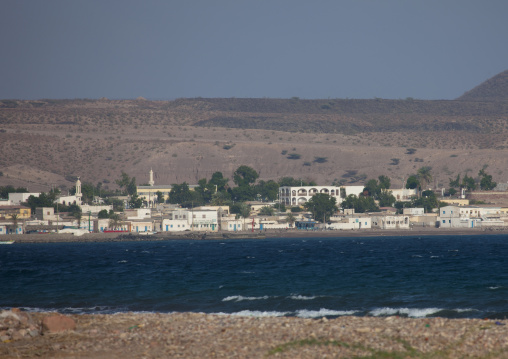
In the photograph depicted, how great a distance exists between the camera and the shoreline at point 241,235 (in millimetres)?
134375

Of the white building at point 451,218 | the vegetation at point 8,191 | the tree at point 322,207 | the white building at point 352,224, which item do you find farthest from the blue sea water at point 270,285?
the vegetation at point 8,191

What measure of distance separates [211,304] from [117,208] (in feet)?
417

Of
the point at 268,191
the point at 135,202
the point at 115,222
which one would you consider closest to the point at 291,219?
the point at 115,222

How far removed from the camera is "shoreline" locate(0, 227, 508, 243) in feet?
441

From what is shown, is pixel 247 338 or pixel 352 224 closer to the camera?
pixel 247 338

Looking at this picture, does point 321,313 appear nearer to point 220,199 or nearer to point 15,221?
point 15,221

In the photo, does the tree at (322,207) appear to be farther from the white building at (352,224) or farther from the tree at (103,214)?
the tree at (103,214)

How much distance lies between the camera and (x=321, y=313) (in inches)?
1484

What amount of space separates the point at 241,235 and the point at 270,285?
90.3m

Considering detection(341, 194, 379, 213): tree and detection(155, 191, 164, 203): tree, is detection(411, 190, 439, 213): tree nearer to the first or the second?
detection(341, 194, 379, 213): tree

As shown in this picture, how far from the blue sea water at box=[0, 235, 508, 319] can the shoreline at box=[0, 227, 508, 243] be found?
51803mm

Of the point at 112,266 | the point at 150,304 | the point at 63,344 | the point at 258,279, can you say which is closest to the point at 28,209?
the point at 112,266

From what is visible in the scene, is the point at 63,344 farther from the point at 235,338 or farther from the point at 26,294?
the point at 26,294

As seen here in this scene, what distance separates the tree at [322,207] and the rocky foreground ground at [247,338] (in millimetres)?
125799
